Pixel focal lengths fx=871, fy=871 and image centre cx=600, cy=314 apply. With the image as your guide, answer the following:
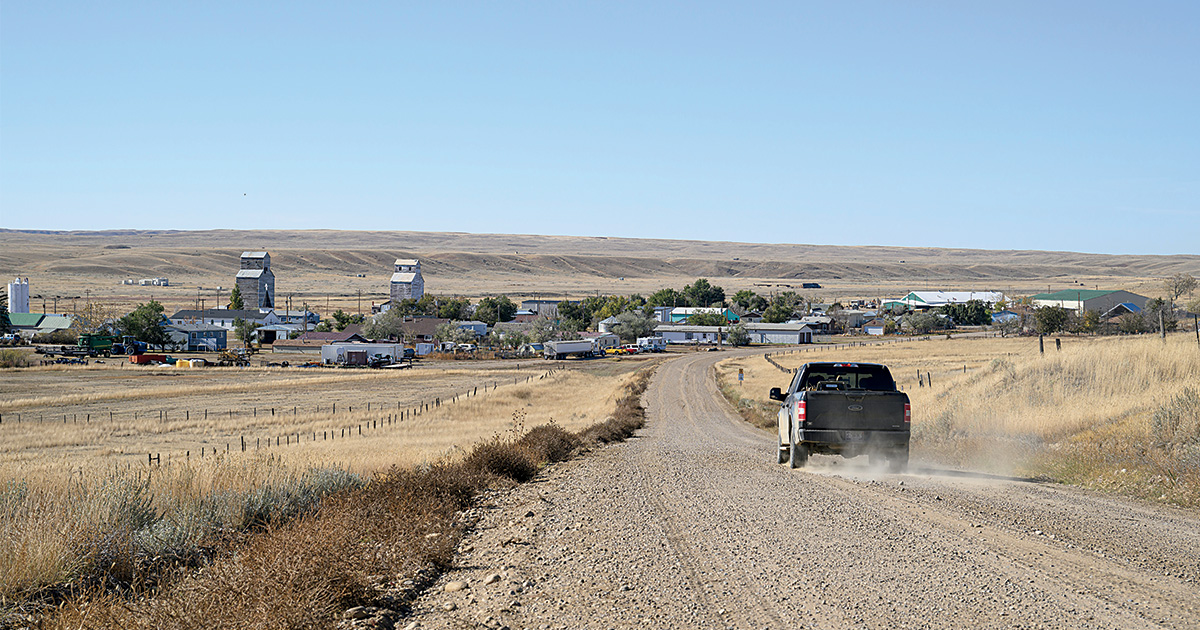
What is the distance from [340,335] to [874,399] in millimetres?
105909

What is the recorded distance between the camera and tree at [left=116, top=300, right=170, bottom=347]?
10788 cm

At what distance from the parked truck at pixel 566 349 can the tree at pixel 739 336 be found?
2540 centimetres

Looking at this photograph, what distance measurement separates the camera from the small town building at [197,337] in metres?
113

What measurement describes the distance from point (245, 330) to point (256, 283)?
40.9 meters

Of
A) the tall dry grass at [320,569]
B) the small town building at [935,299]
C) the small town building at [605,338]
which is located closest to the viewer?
the tall dry grass at [320,569]

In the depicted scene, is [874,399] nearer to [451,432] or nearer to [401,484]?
[401,484]

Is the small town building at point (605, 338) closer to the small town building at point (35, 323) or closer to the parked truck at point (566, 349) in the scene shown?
the parked truck at point (566, 349)

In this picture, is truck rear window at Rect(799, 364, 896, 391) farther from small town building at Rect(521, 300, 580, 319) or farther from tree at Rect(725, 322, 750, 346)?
small town building at Rect(521, 300, 580, 319)

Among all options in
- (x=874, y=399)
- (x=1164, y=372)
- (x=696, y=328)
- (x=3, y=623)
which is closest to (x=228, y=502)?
(x=3, y=623)

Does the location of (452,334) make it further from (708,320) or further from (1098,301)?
(1098,301)

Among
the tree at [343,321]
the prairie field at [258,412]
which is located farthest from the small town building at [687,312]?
the prairie field at [258,412]

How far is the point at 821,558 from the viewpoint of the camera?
28.5ft

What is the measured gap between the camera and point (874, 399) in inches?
619

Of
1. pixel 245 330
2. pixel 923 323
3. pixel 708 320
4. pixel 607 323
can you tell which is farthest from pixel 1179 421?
pixel 708 320
